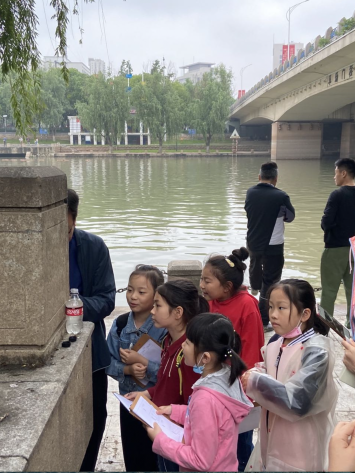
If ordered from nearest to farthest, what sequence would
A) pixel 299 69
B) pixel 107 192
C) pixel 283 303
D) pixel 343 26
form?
pixel 283 303
pixel 343 26
pixel 107 192
pixel 299 69

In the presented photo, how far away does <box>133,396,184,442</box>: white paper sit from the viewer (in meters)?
2.35

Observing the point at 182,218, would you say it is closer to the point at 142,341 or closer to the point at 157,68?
the point at 142,341

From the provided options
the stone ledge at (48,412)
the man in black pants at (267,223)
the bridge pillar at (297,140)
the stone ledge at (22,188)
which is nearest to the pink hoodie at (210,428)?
the stone ledge at (48,412)

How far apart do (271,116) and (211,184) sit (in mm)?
23032

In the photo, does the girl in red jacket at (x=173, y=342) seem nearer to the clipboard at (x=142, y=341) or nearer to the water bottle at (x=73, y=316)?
the clipboard at (x=142, y=341)

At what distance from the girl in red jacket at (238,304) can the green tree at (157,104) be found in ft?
179

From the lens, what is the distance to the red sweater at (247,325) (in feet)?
10.3

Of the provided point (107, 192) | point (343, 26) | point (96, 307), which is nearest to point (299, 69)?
point (343, 26)

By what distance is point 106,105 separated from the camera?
183 feet

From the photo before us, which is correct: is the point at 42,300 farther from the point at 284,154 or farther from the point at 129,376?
the point at 284,154

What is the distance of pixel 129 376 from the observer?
10.1 feet

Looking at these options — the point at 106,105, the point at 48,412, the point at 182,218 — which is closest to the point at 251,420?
the point at 48,412

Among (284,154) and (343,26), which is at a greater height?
(343,26)

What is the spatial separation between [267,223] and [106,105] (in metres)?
52.4
